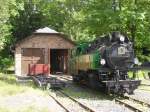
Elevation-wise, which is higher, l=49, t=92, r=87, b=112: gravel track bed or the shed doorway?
the shed doorway

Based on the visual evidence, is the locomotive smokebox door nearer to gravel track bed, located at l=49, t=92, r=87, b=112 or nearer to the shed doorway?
gravel track bed, located at l=49, t=92, r=87, b=112

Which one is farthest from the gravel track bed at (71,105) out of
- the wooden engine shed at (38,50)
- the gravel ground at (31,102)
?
the wooden engine shed at (38,50)

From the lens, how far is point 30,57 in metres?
46.1

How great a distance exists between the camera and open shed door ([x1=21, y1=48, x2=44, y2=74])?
45.8 metres

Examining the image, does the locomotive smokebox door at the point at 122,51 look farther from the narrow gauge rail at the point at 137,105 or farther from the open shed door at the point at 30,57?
the open shed door at the point at 30,57

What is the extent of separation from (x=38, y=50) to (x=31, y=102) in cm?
2895

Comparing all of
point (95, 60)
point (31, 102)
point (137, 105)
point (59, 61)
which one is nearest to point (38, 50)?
point (59, 61)

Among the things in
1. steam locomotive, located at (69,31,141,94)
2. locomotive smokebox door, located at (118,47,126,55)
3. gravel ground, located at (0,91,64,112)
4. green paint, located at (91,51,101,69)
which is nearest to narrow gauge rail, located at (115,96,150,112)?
steam locomotive, located at (69,31,141,94)

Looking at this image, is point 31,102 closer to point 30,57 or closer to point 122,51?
point 122,51

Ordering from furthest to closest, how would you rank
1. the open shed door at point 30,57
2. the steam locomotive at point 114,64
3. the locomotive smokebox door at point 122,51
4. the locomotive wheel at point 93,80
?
the open shed door at point 30,57, the locomotive wheel at point 93,80, the locomotive smokebox door at point 122,51, the steam locomotive at point 114,64

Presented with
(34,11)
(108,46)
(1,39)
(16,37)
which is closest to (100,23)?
(108,46)

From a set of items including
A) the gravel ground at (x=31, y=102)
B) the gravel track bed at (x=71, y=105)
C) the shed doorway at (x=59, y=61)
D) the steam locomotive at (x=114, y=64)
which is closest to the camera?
the gravel ground at (x=31, y=102)

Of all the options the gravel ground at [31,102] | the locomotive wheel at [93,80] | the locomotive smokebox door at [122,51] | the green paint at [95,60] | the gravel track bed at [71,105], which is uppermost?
the locomotive smokebox door at [122,51]

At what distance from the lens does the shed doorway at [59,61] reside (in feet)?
160
